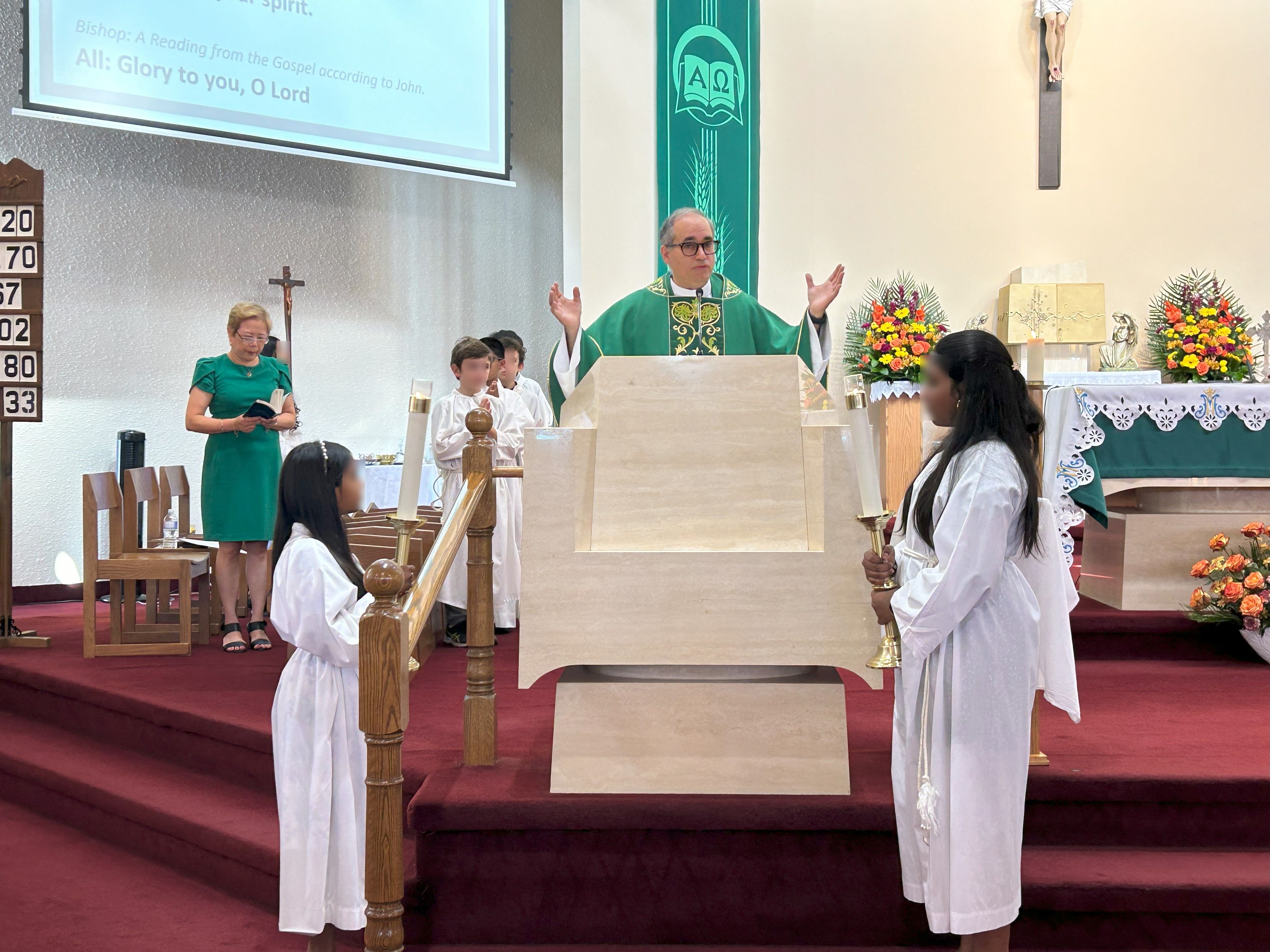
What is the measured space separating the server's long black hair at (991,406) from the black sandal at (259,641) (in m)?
3.80

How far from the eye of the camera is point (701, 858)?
2969 millimetres

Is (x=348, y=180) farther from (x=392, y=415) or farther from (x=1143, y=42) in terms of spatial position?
(x=1143, y=42)

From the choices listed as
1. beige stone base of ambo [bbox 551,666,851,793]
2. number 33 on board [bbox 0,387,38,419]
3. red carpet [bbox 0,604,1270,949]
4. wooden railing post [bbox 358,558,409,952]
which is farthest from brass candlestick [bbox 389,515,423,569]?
number 33 on board [bbox 0,387,38,419]

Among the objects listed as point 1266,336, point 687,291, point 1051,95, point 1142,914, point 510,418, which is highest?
point 1051,95

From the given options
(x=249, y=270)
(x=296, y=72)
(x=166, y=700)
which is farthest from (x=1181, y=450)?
(x=249, y=270)

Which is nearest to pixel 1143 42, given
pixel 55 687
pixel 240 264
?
pixel 240 264

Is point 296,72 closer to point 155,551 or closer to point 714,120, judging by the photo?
point 714,120

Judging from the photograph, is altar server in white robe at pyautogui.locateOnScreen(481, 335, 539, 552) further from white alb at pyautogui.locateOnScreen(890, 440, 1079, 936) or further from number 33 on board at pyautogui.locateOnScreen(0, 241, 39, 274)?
white alb at pyautogui.locateOnScreen(890, 440, 1079, 936)

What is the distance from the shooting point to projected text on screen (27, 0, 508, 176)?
654cm

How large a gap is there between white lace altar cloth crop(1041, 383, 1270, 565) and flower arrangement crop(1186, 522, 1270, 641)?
1.82 feet

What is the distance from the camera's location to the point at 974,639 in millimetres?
2525

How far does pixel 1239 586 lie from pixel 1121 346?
152 inches

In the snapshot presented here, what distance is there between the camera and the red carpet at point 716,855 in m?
2.91

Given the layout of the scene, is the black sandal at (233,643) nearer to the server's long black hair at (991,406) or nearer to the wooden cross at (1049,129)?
the server's long black hair at (991,406)
